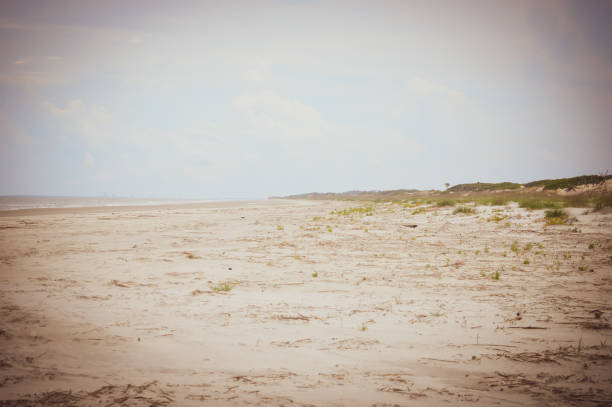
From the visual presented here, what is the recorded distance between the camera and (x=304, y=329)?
4.24m

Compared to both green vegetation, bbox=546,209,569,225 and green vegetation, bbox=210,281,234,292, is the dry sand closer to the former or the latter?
green vegetation, bbox=210,281,234,292

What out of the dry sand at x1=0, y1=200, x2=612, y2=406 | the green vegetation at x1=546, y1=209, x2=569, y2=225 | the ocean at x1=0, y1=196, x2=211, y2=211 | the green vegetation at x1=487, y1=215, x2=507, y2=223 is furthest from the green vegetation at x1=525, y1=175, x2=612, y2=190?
the ocean at x1=0, y1=196, x2=211, y2=211

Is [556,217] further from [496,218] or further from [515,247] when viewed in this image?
[515,247]

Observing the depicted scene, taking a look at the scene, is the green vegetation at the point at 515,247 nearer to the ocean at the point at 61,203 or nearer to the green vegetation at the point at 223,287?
the green vegetation at the point at 223,287

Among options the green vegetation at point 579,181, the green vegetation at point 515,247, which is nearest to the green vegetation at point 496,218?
the green vegetation at point 515,247

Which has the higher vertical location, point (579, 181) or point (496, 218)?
point (579, 181)

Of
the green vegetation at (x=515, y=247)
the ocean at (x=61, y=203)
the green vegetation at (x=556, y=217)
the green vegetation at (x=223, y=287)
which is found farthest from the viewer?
the ocean at (x=61, y=203)

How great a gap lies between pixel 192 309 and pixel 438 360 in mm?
3857

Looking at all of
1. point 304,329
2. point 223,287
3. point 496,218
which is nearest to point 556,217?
point 496,218

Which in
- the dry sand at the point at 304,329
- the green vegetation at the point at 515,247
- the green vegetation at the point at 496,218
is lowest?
the dry sand at the point at 304,329

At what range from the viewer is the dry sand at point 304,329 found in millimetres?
2955

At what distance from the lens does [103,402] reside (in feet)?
8.96

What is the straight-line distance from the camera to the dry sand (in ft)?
9.70

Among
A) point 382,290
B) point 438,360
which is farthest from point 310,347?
point 382,290
